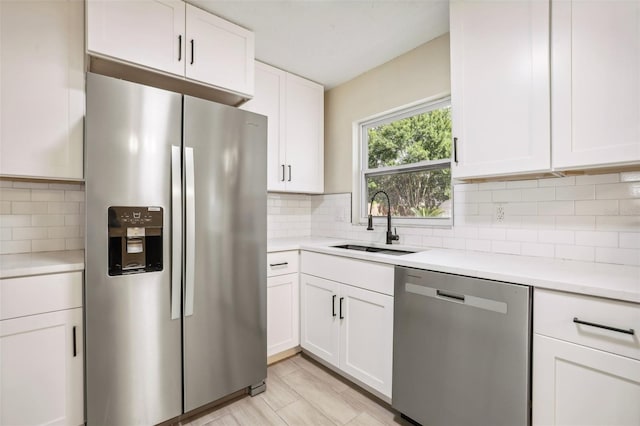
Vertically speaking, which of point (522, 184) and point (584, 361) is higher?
point (522, 184)

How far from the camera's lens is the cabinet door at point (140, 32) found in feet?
4.98

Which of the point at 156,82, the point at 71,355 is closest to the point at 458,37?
the point at 156,82

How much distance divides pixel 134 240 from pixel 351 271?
125cm

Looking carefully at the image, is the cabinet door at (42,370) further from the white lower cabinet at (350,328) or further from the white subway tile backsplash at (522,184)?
the white subway tile backsplash at (522,184)

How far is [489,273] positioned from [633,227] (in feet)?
2.55

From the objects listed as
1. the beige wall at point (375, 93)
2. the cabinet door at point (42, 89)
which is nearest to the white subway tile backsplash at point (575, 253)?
the beige wall at point (375, 93)

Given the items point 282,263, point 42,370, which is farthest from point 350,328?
point 42,370

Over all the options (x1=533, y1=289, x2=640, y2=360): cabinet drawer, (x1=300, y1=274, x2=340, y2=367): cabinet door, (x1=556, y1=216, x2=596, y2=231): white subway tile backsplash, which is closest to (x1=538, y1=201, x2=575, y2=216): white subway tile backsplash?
(x1=556, y1=216, x2=596, y2=231): white subway tile backsplash

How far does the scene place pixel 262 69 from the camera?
246cm

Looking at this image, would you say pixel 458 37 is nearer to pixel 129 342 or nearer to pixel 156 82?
pixel 156 82

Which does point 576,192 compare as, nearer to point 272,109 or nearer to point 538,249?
point 538,249

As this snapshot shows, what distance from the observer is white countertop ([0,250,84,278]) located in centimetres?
127

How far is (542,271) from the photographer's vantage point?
1.28 meters

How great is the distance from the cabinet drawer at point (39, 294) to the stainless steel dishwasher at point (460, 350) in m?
1.63
